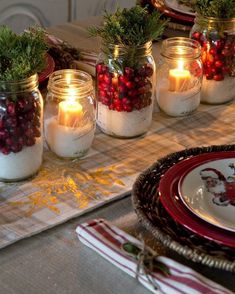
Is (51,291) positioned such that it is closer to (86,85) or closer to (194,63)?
(86,85)

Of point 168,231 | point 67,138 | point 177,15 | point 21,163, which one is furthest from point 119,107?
point 177,15

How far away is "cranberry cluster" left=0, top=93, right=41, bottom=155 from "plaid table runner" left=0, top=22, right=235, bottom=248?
0.23ft

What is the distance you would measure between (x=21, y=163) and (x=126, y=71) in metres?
0.24

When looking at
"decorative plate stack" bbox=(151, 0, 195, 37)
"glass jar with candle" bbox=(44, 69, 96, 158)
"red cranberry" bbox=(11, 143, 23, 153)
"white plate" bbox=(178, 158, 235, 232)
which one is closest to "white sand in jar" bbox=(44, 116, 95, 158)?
"glass jar with candle" bbox=(44, 69, 96, 158)

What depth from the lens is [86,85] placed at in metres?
1.02

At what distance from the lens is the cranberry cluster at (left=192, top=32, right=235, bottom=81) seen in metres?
1.22

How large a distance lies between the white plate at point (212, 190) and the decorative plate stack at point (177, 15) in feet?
2.19

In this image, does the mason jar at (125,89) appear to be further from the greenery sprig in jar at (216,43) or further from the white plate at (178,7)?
the white plate at (178,7)

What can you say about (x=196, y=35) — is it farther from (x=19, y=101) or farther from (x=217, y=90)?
(x=19, y=101)

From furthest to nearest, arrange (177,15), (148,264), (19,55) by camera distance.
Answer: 1. (177,15)
2. (19,55)
3. (148,264)

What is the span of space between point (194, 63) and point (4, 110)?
17.7 inches

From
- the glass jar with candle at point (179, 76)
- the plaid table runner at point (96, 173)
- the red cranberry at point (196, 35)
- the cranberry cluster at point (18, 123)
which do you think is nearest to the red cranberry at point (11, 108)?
the cranberry cluster at point (18, 123)

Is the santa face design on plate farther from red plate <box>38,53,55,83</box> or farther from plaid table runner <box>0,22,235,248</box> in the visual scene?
red plate <box>38,53,55,83</box>

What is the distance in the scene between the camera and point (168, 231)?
780 millimetres
